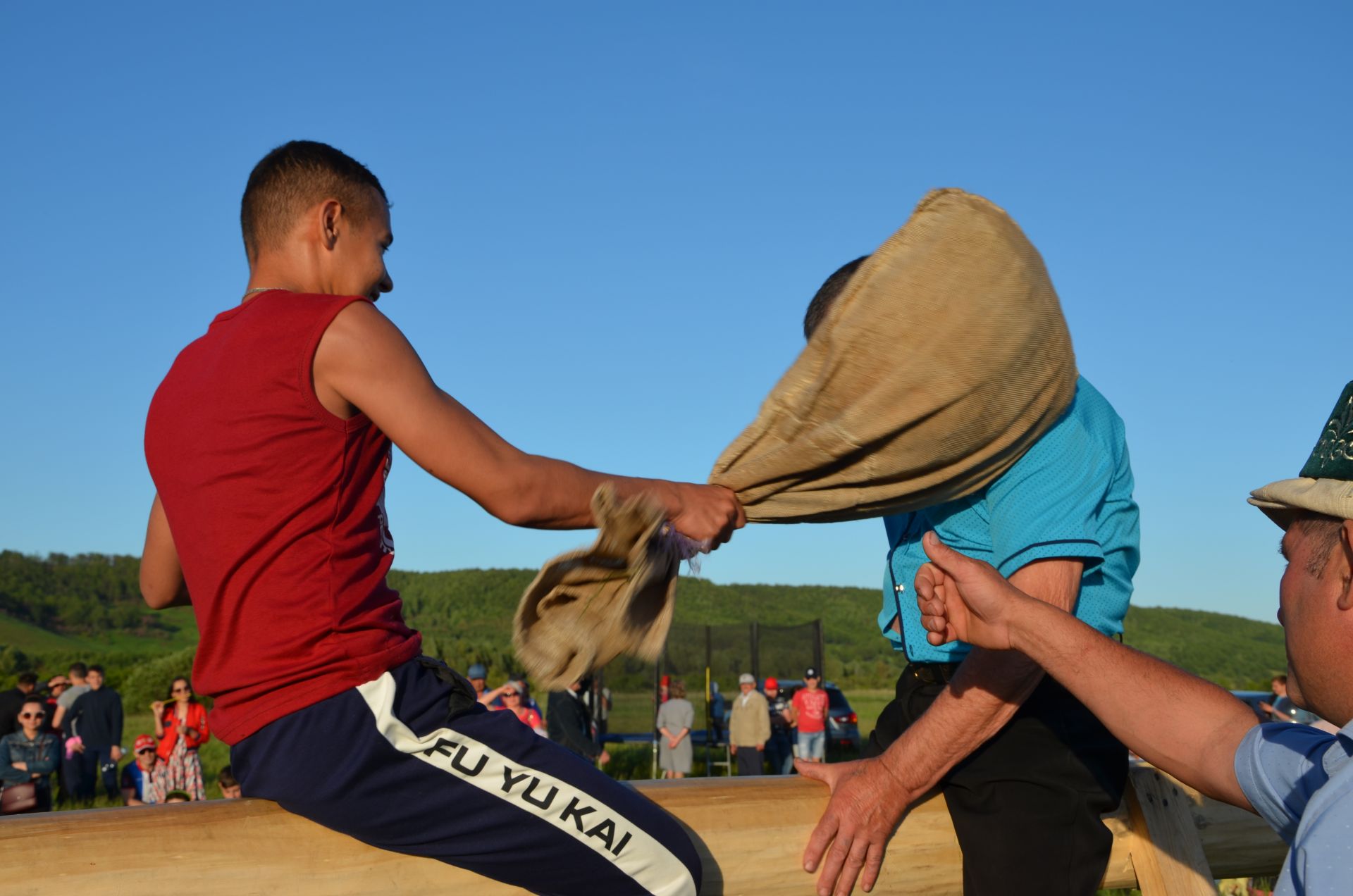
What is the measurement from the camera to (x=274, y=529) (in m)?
1.93

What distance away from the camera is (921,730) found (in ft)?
8.16

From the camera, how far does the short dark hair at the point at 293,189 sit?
2.27m

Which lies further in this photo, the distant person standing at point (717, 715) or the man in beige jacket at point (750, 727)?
the distant person standing at point (717, 715)

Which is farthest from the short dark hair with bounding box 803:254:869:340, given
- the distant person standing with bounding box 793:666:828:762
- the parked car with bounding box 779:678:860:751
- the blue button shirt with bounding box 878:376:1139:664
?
the parked car with bounding box 779:678:860:751

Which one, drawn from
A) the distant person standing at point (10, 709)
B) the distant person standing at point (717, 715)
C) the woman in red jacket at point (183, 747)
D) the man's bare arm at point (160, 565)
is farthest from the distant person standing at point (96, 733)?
the man's bare arm at point (160, 565)

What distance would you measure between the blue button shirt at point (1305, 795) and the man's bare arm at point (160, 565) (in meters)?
2.02

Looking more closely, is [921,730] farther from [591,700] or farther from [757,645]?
[757,645]

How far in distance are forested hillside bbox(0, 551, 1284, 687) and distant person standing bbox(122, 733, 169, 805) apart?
83.4 feet

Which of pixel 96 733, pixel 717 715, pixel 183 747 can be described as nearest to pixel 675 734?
pixel 717 715

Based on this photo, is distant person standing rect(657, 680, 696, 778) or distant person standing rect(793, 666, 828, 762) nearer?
distant person standing rect(657, 680, 696, 778)

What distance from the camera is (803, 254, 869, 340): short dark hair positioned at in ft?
8.55

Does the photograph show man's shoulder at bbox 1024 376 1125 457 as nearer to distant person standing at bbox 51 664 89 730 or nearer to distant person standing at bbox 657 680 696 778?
distant person standing at bbox 657 680 696 778

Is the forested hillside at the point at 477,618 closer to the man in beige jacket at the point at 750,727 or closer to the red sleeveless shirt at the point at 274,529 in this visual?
the man in beige jacket at the point at 750,727

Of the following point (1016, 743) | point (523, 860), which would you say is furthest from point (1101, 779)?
point (523, 860)
